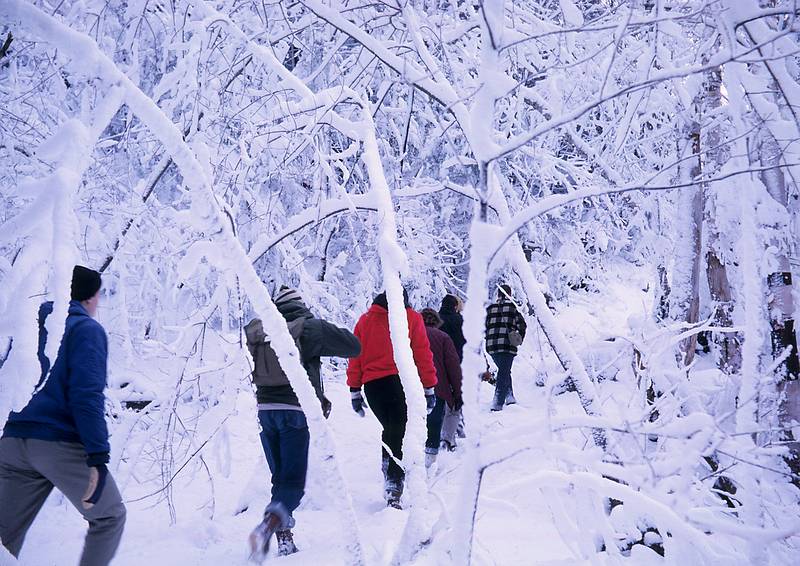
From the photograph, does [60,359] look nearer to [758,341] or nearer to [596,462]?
[596,462]

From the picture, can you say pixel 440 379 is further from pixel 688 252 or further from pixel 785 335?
pixel 785 335

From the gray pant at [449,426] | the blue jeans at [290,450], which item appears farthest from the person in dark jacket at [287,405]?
the gray pant at [449,426]

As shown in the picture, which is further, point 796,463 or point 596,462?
point 796,463

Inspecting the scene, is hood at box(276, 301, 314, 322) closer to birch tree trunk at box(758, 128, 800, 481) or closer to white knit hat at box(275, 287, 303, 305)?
white knit hat at box(275, 287, 303, 305)

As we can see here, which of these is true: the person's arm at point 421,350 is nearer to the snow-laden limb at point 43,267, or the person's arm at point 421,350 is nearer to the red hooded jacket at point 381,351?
the red hooded jacket at point 381,351

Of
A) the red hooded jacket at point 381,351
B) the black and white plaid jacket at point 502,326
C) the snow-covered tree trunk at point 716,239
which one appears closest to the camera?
the snow-covered tree trunk at point 716,239

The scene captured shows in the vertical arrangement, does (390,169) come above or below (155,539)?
above

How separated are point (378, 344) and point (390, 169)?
133 inches

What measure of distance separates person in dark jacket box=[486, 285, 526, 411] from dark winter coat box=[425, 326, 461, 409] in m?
2.36

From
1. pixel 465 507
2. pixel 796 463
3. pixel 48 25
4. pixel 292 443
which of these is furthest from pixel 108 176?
pixel 796 463

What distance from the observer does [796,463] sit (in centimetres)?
381

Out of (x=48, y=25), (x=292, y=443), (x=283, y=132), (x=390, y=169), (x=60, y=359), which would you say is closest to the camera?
(x=48, y=25)

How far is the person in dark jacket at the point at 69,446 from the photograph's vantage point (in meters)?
2.64

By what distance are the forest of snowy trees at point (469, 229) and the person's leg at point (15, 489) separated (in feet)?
2.20
